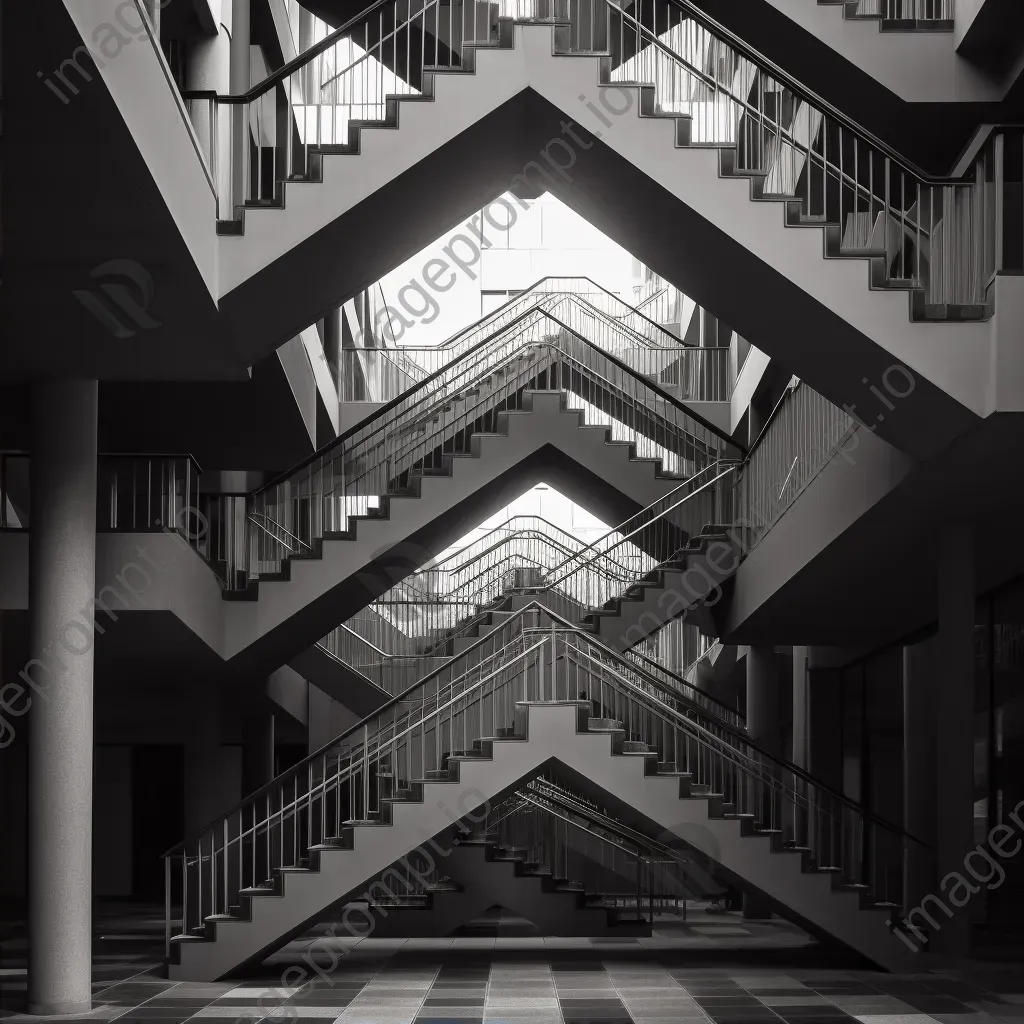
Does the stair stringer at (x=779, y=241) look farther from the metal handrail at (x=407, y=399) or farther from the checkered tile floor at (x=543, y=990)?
the metal handrail at (x=407, y=399)

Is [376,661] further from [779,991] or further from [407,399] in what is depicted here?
[779,991]

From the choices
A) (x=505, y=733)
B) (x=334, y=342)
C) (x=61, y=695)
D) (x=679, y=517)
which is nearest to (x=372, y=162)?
(x=61, y=695)

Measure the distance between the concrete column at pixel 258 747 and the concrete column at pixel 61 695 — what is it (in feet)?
38.2

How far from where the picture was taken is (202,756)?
20031mm

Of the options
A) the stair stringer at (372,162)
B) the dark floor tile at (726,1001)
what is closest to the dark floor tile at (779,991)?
the dark floor tile at (726,1001)

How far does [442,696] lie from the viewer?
15.1 m

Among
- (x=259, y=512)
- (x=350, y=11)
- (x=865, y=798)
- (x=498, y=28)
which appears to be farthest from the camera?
(x=865, y=798)

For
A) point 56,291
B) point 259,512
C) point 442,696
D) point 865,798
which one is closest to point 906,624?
point 865,798

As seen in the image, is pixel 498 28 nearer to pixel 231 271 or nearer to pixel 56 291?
pixel 231 271

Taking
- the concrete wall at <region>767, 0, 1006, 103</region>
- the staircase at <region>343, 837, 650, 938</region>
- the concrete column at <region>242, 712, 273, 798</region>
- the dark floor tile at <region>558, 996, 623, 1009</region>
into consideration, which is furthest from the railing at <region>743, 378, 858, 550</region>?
the concrete column at <region>242, 712, 273, 798</region>

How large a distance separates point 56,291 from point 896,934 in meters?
9.99

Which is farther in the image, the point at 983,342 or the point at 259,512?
the point at 259,512

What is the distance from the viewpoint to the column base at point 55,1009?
1144cm

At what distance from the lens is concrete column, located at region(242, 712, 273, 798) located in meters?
23.6
